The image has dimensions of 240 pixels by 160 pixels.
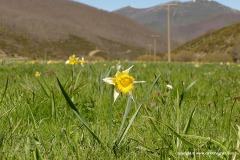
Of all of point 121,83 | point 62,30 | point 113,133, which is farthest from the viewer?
point 62,30

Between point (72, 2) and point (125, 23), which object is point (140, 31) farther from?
point (72, 2)

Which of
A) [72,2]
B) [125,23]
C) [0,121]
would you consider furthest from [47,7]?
[0,121]

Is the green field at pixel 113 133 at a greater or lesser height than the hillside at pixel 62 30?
lesser

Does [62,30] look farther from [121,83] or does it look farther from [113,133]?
[121,83]

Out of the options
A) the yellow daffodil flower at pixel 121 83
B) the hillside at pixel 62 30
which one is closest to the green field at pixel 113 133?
the yellow daffodil flower at pixel 121 83

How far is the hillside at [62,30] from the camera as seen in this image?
300ft

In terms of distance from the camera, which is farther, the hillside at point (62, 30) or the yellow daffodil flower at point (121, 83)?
the hillside at point (62, 30)

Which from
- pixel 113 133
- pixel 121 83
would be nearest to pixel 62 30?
pixel 113 133

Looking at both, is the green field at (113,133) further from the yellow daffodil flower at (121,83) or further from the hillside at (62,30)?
the hillside at (62,30)

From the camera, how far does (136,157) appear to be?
1804 mm

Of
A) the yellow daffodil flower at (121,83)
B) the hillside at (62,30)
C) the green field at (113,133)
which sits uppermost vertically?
the hillside at (62,30)

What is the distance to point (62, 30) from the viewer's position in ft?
364

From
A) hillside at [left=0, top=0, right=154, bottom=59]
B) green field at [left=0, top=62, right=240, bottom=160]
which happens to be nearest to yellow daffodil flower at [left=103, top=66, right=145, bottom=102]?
green field at [left=0, top=62, right=240, bottom=160]

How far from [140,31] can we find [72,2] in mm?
34548
